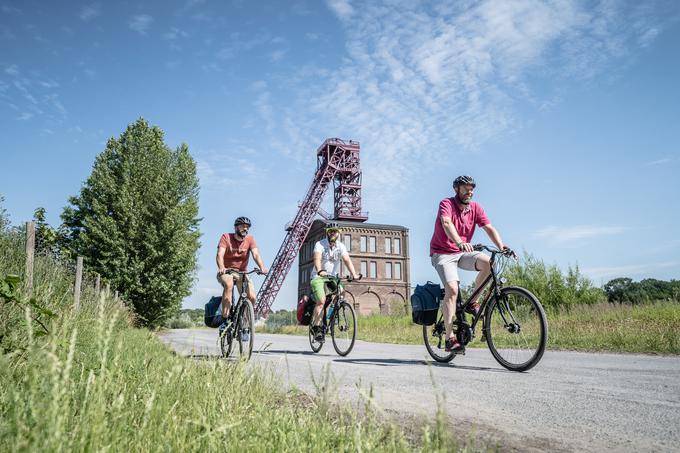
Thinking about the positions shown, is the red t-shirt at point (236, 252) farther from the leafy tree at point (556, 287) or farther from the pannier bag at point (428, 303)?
the leafy tree at point (556, 287)

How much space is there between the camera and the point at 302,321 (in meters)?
8.78

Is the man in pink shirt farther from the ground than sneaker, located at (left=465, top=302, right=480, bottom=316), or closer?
farther from the ground

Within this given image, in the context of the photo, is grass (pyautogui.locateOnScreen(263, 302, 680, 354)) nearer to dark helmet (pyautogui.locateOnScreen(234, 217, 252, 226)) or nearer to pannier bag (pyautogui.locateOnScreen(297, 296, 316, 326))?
pannier bag (pyautogui.locateOnScreen(297, 296, 316, 326))

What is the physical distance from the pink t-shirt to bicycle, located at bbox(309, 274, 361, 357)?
7.50 feet

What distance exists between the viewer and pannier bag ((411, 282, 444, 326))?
261 inches

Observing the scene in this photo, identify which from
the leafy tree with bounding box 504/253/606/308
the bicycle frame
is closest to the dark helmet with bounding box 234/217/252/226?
the bicycle frame

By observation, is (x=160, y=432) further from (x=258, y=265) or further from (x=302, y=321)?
(x=302, y=321)

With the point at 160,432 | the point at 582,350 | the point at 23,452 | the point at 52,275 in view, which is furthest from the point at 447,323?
the point at 52,275

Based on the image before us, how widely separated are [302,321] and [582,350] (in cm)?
493

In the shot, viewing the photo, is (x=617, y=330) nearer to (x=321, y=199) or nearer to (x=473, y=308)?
(x=473, y=308)

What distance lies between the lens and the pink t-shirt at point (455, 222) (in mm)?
6219

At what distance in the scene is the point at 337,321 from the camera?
8.40m

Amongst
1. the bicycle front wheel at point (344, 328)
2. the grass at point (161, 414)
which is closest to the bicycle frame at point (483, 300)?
the bicycle front wheel at point (344, 328)

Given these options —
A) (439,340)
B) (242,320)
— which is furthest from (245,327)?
(439,340)
